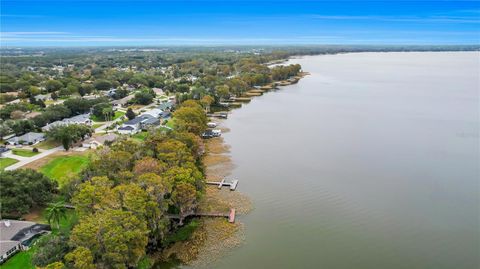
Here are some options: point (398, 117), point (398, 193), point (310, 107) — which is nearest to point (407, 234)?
point (398, 193)

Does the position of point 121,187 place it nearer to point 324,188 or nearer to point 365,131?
point 324,188

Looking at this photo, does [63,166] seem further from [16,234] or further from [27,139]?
[16,234]

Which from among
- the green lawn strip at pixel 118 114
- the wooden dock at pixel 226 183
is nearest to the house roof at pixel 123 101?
the green lawn strip at pixel 118 114

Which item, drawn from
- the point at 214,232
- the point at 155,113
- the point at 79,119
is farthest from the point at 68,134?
the point at 214,232

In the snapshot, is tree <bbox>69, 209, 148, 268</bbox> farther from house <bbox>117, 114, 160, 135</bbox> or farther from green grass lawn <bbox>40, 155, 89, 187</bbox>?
house <bbox>117, 114, 160, 135</bbox>

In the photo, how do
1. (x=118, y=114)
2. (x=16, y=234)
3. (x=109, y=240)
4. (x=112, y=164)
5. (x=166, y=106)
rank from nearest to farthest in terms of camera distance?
(x=109, y=240) < (x=16, y=234) < (x=112, y=164) < (x=118, y=114) < (x=166, y=106)

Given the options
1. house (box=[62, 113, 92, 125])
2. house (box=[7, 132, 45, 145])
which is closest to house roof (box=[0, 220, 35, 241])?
house (box=[7, 132, 45, 145])
